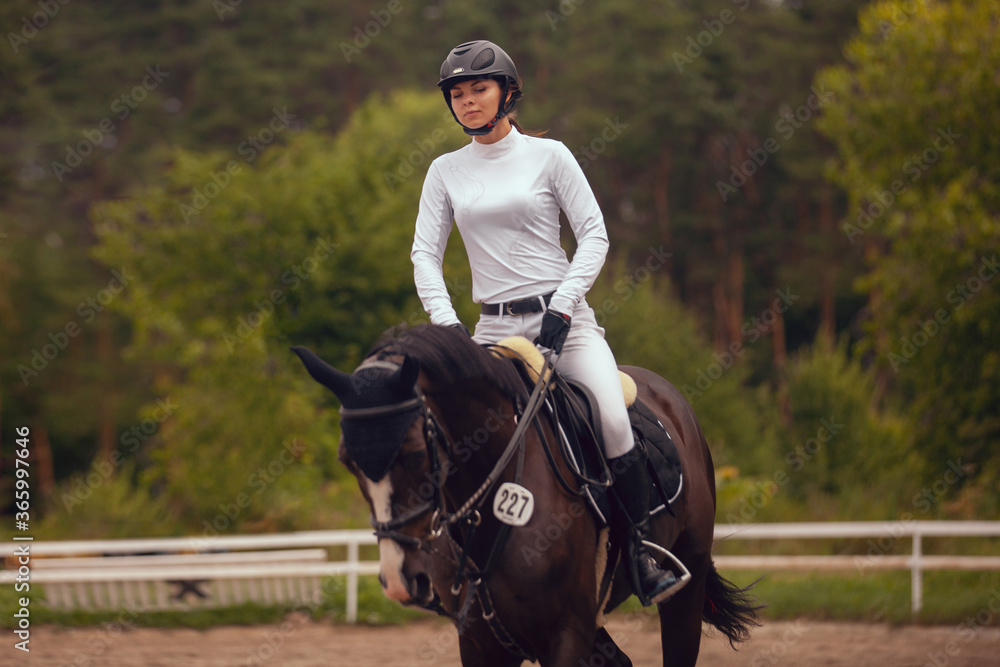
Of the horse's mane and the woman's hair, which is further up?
the woman's hair

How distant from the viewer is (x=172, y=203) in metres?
17.2

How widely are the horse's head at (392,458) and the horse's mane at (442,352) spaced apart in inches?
6.6

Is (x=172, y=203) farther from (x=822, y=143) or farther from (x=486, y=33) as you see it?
(x=822, y=143)

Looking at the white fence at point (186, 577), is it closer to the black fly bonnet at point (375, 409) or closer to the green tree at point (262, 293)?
the green tree at point (262, 293)

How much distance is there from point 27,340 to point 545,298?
104ft

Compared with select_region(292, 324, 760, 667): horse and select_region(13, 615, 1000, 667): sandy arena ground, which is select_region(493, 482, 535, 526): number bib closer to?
select_region(292, 324, 760, 667): horse

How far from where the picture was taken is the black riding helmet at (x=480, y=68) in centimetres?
369

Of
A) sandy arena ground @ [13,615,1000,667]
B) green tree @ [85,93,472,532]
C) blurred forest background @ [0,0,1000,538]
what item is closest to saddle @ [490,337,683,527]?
sandy arena ground @ [13,615,1000,667]

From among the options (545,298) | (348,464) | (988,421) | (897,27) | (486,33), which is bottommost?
(988,421)

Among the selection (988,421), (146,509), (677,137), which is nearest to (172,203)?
(146,509)

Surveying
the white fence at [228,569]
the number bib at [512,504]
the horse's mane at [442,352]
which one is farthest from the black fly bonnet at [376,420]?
the white fence at [228,569]

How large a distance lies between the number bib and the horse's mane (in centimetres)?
37

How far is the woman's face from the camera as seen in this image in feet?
12.2

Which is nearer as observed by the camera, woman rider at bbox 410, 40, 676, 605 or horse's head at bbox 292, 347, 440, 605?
horse's head at bbox 292, 347, 440, 605
